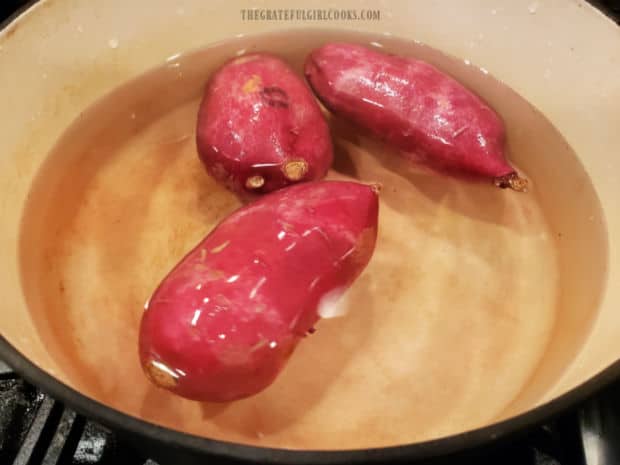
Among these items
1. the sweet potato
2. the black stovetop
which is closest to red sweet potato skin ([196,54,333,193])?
the sweet potato

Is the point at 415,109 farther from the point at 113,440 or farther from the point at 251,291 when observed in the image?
the point at 113,440

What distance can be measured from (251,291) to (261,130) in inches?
8.3

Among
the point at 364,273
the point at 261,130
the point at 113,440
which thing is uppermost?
the point at 261,130

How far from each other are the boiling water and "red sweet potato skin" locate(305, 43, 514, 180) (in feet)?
0.20

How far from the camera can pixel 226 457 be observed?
16.0 inches

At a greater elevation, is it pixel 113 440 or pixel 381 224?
pixel 381 224

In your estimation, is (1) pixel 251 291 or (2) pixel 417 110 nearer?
(1) pixel 251 291

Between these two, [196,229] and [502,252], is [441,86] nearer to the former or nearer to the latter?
[502,252]

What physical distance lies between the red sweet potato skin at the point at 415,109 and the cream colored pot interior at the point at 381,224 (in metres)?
0.07

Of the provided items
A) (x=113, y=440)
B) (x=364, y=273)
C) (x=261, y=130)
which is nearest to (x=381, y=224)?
(x=364, y=273)

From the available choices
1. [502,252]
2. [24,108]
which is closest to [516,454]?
[502,252]

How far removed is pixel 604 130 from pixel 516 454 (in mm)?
378

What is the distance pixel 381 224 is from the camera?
76 cm

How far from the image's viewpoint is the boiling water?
619 mm
